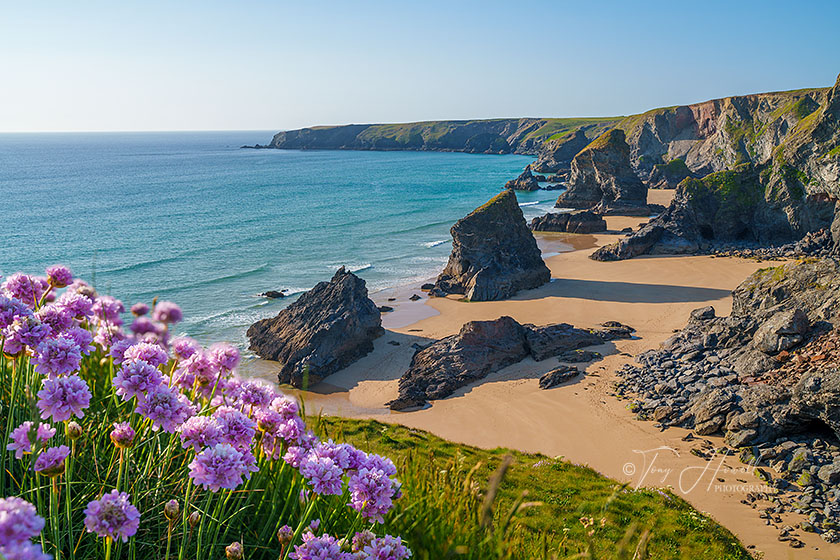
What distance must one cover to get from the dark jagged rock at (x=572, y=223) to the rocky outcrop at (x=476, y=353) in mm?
34557

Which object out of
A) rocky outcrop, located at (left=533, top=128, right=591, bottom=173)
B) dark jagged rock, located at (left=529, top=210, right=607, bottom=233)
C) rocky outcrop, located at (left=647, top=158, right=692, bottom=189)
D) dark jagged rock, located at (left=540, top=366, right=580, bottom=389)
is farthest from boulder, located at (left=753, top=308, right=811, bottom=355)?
rocky outcrop, located at (left=533, top=128, right=591, bottom=173)

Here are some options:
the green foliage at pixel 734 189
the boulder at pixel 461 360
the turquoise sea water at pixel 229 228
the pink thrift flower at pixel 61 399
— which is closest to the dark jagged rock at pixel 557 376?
the boulder at pixel 461 360

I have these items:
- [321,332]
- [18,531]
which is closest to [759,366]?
[321,332]

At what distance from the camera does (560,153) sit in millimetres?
137375

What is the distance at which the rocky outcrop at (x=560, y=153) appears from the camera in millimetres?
132750

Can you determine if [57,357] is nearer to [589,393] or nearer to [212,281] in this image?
[589,393]

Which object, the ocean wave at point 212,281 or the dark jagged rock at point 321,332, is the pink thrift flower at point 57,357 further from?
the ocean wave at point 212,281

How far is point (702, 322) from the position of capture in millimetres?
26891

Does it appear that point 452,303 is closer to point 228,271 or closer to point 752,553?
point 228,271

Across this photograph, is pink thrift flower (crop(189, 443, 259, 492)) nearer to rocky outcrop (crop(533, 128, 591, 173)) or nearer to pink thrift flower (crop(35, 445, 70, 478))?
pink thrift flower (crop(35, 445, 70, 478))

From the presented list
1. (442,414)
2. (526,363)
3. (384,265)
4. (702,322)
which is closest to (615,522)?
(442,414)

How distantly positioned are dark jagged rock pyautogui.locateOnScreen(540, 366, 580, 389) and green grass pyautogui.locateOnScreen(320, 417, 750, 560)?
6015 mm

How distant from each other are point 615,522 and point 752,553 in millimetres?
3075

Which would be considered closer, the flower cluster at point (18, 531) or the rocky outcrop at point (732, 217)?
the flower cluster at point (18, 531)
